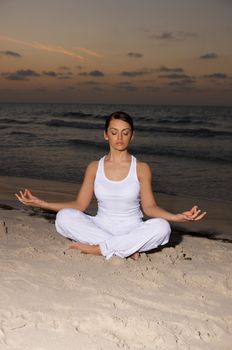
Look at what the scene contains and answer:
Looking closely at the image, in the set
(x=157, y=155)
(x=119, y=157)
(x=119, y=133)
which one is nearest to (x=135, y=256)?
(x=119, y=157)

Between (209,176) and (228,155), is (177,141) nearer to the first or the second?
(228,155)

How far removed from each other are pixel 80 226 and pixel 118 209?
0.39 m

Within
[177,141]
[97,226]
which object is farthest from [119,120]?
[177,141]

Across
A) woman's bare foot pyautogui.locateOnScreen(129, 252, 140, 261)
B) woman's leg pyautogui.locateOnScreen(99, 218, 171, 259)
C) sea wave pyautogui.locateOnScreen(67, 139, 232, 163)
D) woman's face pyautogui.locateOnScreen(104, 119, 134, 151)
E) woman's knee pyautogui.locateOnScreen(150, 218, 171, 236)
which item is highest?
woman's face pyautogui.locateOnScreen(104, 119, 134, 151)

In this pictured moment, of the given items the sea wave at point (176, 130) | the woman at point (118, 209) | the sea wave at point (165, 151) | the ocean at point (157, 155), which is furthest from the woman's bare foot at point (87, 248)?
A: the sea wave at point (176, 130)

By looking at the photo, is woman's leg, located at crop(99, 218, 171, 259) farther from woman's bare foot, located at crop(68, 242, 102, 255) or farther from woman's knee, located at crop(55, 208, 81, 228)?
woman's knee, located at crop(55, 208, 81, 228)

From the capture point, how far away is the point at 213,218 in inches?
253

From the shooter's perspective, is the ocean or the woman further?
the ocean

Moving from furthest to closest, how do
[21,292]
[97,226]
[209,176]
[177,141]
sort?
[177,141] → [209,176] → [97,226] → [21,292]

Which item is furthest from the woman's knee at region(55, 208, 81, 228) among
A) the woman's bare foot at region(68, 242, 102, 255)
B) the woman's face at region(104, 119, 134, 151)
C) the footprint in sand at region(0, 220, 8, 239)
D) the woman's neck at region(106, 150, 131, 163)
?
the footprint in sand at region(0, 220, 8, 239)

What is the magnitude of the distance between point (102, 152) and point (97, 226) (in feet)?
39.3

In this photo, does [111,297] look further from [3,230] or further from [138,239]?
[3,230]

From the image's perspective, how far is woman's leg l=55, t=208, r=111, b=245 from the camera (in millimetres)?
3992

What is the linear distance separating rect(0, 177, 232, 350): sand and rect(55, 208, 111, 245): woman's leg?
7.4 inches
